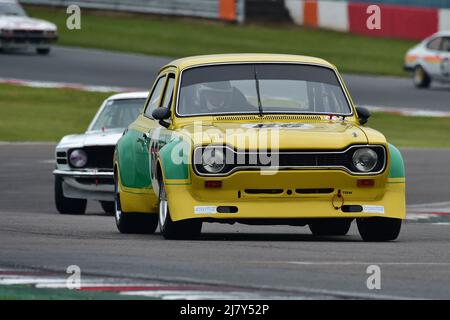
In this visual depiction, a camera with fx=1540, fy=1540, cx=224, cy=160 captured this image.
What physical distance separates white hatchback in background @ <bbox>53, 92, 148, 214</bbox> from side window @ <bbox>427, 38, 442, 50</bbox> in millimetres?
22321

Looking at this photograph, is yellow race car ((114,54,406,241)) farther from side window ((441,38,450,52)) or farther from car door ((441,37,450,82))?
side window ((441,38,450,52))

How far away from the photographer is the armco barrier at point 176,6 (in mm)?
50000

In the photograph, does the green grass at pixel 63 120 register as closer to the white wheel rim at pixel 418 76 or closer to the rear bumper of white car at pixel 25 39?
the rear bumper of white car at pixel 25 39

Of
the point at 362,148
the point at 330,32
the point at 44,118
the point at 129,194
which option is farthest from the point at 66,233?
the point at 330,32

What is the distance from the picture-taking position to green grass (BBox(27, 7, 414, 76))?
4381 cm

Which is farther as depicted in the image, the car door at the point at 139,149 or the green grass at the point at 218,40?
the green grass at the point at 218,40

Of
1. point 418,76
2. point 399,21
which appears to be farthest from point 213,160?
point 399,21

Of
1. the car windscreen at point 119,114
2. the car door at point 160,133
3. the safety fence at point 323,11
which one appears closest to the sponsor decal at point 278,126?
the car door at point 160,133

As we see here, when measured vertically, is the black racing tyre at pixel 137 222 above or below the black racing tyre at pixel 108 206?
above

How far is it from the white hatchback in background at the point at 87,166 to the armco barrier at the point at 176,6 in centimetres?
3221

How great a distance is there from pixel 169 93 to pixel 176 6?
124ft

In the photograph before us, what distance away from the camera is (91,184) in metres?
17.2

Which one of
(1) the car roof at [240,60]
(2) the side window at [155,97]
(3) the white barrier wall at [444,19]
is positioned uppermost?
(1) the car roof at [240,60]

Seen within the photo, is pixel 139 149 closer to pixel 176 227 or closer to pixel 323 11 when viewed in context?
pixel 176 227
